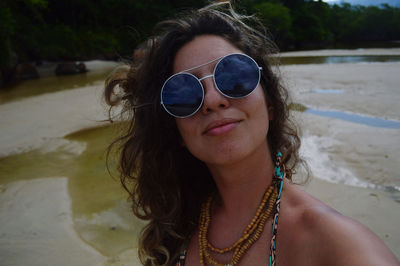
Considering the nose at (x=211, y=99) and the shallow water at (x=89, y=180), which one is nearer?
the nose at (x=211, y=99)

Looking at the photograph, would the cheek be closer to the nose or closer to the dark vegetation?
the nose

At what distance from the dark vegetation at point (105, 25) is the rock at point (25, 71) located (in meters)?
0.55

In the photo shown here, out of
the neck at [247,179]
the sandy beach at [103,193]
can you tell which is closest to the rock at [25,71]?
the sandy beach at [103,193]

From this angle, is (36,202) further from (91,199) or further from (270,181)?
(270,181)

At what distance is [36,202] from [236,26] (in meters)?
3.77

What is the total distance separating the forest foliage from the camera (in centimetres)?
1955

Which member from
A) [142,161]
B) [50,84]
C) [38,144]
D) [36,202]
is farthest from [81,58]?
[142,161]

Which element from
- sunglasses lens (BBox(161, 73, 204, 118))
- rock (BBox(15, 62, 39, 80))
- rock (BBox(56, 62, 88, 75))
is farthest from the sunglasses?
rock (BBox(56, 62, 88, 75))

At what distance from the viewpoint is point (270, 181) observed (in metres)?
1.50

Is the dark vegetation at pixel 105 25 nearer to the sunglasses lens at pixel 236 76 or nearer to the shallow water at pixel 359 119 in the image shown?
the shallow water at pixel 359 119

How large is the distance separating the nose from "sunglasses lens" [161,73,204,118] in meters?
0.03

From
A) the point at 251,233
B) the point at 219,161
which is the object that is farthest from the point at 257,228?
the point at 219,161

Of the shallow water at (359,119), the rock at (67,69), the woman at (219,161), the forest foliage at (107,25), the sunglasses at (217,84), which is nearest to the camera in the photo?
the woman at (219,161)

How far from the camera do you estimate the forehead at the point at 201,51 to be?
1523mm
